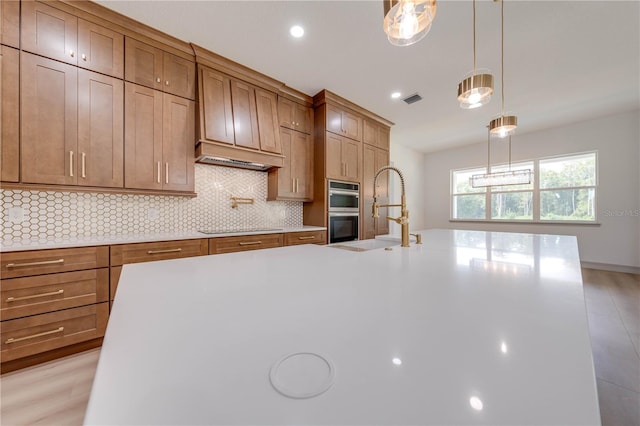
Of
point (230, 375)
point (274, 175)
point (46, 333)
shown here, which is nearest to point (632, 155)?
point (274, 175)

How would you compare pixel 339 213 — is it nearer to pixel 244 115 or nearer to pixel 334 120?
pixel 334 120

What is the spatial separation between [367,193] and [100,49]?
11.1 feet

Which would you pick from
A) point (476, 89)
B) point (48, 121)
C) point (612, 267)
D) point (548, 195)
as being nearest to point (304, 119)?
point (476, 89)

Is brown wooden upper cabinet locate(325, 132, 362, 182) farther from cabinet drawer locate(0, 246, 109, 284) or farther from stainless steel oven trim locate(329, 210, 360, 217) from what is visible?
cabinet drawer locate(0, 246, 109, 284)

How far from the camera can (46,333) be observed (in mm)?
1637

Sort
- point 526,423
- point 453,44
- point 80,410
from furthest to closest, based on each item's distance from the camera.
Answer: point 453,44
point 80,410
point 526,423

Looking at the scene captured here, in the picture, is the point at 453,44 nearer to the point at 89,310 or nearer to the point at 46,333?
the point at 89,310

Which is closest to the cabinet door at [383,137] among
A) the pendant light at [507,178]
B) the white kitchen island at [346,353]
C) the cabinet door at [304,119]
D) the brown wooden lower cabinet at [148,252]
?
the cabinet door at [304,119]

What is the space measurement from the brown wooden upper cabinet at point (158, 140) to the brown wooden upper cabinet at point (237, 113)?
0.62ft

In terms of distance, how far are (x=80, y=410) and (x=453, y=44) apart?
3.90 metres

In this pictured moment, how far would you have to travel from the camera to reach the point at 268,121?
2.92 meters

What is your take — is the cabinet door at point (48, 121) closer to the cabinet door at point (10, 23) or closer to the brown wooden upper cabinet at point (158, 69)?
the cabinet door at point (10, 23)

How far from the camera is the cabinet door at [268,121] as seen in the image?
2.84 meters

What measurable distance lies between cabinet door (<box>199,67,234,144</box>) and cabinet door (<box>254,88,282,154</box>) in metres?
0.35
